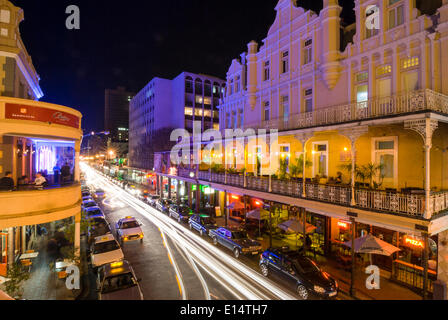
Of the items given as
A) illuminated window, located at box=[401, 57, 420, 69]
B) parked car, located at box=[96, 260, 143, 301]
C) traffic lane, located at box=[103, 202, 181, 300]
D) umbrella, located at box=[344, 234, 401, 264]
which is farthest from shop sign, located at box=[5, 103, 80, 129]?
illuminated window, located at box=[401, 57, 420, 69]

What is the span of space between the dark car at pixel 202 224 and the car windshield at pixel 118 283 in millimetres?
9668

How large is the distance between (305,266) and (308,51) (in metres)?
15.5

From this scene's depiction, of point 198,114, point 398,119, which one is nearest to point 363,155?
point 398,119

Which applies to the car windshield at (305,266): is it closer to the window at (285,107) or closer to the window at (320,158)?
the window at (320,158)

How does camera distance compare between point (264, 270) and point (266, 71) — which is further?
point (266, 71)

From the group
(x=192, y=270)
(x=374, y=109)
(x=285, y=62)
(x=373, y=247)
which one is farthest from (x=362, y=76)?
(x=192, y=270)

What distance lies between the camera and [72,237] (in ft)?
46.7

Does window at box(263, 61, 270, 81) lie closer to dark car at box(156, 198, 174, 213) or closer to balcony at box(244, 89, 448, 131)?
balcony at box(244, 89, 448, 131)

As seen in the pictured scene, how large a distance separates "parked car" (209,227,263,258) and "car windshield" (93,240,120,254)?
23.4 ft

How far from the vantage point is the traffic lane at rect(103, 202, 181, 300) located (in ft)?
39.2

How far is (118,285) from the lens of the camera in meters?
10.5

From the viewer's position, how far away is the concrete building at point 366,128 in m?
11.0

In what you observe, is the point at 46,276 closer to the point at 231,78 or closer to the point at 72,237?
the point at 72,237

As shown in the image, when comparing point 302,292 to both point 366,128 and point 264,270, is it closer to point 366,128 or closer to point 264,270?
point 264,270
